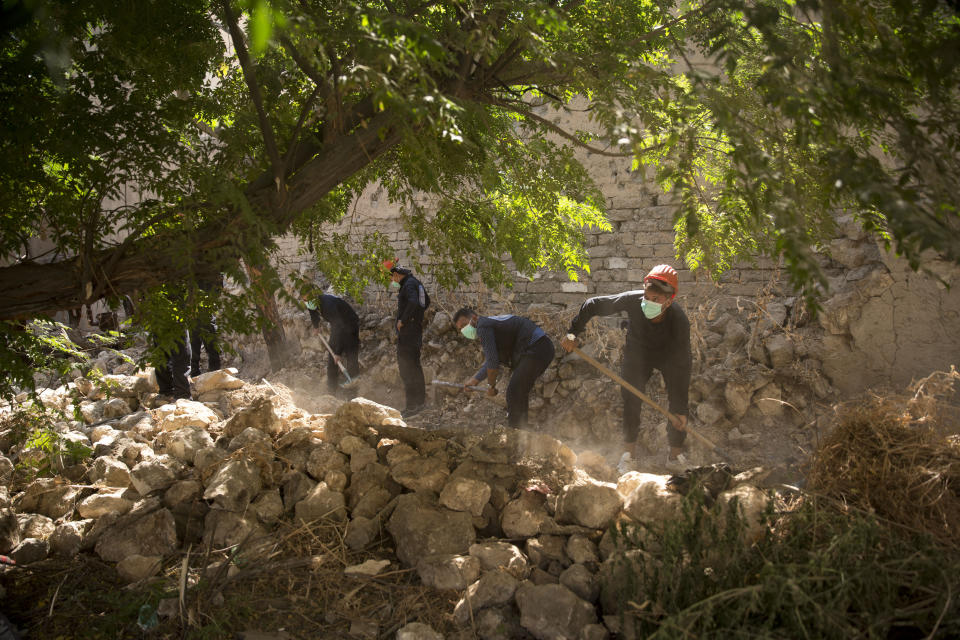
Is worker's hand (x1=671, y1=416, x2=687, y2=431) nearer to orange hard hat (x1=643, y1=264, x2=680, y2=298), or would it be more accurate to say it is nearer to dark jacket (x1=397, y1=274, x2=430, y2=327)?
orange hard hat (x1=643, y1=264, x2=680, y2=298)

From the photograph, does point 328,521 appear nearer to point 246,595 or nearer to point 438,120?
point 246,595

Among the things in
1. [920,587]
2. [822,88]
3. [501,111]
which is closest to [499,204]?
[501,111]

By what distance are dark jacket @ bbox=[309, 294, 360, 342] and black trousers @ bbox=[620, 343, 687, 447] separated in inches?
155

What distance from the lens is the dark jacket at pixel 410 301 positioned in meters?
6.65

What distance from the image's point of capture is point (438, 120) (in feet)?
7.63

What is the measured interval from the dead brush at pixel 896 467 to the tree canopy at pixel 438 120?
1000mm

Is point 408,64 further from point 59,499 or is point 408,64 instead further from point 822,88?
point 59,499

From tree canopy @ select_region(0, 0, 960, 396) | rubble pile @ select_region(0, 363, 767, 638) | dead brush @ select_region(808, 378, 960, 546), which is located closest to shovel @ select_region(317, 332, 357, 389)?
rubble pile @ select_region(0, 363, 767, 638)

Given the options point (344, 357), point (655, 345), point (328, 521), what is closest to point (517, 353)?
point (655, 345)

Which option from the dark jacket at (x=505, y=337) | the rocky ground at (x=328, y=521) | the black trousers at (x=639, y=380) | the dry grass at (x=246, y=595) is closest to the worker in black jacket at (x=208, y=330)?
the rocky ground at (x=328, y=521)

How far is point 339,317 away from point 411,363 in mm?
1279

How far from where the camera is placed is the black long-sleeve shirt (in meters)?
4.65

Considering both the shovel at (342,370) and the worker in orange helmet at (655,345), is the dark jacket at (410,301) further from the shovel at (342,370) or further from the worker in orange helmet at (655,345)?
the worker in orange helmet at (655,345)

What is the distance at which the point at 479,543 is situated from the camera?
3209 millimetres
